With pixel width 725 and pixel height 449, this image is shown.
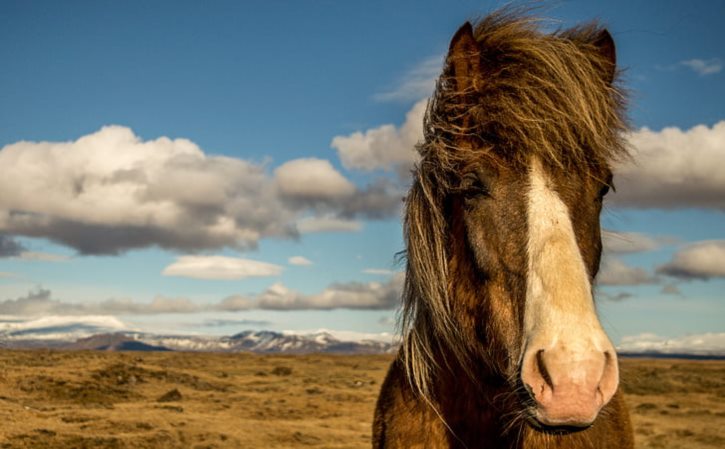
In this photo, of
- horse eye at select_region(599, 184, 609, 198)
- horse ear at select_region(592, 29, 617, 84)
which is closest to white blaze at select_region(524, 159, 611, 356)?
horse eye at select_region(599, 184, 609, 198)

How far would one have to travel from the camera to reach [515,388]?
253 cm

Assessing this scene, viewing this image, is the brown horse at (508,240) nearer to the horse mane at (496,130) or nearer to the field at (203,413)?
the horse mane at (496,130)

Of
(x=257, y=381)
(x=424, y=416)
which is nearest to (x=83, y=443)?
(x=424, y=416)

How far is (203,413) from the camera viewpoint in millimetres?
18797

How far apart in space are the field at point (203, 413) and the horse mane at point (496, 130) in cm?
1178

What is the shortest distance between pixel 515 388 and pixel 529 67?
5.06 ft

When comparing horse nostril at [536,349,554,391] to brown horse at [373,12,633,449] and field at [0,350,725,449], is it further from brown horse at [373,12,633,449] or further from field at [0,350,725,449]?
field at [0,350,725,449]

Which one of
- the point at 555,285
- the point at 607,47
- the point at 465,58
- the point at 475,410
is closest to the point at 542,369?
the point at 555,285

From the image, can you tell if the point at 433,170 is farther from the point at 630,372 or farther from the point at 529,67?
the point at 630,372

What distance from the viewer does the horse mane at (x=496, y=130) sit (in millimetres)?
2869

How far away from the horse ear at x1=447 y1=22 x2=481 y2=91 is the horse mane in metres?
0.04

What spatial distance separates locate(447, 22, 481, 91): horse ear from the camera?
10.1ft

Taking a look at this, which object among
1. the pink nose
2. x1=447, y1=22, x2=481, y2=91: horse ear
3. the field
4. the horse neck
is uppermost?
x1=447, y1=22, x2=481, y2=91: horse ear

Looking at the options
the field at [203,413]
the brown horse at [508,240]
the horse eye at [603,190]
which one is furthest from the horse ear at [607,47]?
the field at [203,413]
